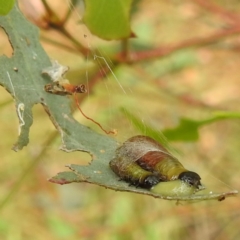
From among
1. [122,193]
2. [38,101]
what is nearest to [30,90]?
[38,101]

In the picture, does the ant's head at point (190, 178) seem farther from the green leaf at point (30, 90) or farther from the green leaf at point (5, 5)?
the green leaf at point (5, 5)

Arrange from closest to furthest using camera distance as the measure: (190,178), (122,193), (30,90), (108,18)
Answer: (190,178) → (30,90) → (108,18) → (122,193)

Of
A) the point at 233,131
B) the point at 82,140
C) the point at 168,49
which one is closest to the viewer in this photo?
the point at 82,140

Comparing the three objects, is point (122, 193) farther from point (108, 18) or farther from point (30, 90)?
point (30, 90)

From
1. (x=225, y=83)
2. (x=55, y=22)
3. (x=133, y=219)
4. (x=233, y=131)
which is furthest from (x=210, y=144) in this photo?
(x=55, y=22)

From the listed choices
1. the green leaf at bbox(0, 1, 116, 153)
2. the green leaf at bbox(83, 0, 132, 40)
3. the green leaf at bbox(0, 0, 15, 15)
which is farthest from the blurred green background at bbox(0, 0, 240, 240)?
the green leaf at bbox(0, 0, 15, 15)

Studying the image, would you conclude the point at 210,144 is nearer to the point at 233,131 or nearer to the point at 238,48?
the point at 233,131

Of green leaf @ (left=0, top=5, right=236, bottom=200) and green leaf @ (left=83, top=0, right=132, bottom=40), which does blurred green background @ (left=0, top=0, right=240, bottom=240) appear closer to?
green leaf @ (left=83, top=0, right=132, bottom=40)
